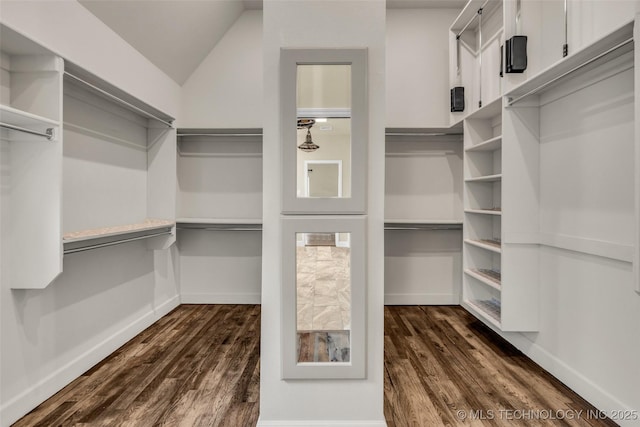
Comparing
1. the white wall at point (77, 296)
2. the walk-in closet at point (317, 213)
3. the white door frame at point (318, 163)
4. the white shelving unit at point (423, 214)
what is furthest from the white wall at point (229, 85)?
the white door frame at point (318, 163)

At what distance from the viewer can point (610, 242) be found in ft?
5.97

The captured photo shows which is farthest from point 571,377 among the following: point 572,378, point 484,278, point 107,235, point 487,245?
point 107,235

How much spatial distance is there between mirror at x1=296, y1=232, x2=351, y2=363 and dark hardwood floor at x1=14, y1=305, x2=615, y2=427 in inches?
21.0

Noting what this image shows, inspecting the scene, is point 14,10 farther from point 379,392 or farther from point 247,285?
point 247,285

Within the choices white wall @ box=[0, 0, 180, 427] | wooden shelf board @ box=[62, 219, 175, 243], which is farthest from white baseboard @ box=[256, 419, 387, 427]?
wooden shelf board @ box=[62, 219, 175, 243]

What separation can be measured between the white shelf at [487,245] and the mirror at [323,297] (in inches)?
60.6

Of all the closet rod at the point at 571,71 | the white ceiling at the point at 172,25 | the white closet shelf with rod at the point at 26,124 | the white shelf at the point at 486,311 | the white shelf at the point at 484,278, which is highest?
the white ceiling at the point at 172,25

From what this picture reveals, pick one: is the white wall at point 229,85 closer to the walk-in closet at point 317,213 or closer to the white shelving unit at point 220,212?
the walk-in closet at point 317,213

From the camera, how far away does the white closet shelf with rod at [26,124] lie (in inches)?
59.8

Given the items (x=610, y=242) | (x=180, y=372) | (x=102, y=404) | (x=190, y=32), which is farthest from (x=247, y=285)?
(x=610, y=242)

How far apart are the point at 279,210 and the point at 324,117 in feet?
1.61

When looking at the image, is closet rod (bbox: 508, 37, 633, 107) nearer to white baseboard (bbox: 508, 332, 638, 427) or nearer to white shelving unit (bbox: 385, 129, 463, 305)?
white shelving unit (bbox: 385, 129, 463, 305)

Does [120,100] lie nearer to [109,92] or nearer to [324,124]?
[109,92]

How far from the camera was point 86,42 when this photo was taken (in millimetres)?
2193
